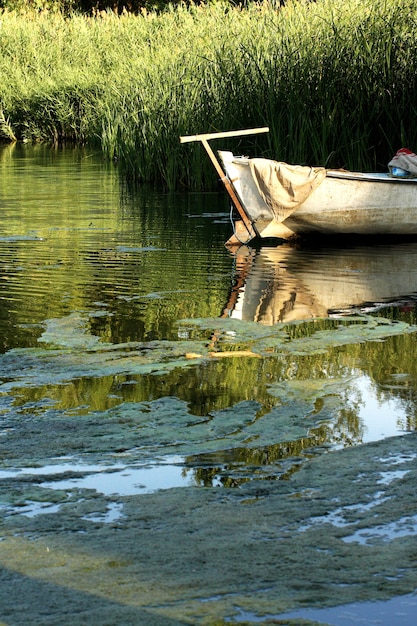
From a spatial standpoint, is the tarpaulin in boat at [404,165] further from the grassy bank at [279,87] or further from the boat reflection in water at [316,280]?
the grassy bank at [279,87]

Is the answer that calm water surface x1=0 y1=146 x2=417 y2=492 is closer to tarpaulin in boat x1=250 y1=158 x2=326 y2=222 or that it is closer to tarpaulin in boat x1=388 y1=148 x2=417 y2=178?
tarpaulin in boat x1=250 y1=158 x2=326 y2=222

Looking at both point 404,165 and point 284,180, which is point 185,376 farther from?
point 404,165

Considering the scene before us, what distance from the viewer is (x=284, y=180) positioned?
10258 mm

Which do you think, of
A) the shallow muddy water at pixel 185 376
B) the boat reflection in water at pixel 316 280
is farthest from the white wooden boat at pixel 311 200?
the shallow muddy water at pixel 185 376

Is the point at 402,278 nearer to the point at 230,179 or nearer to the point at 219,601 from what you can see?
the point at 230,179

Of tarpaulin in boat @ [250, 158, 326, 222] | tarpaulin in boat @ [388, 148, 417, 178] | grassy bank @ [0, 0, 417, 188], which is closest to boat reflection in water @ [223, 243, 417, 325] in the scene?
tarpaulin in boat @ [250, 158, 326, 222]

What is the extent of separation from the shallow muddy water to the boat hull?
331 mm

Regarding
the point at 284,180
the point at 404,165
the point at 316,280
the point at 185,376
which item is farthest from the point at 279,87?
the point at 185,376

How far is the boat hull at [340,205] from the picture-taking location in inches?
411

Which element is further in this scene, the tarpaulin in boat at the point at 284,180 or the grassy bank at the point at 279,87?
the grassy bank at the point at 279,87

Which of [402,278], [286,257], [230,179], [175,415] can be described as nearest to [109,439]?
[175,415]

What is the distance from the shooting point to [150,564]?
3.09m

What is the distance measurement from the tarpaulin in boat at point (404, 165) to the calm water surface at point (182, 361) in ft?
2.21

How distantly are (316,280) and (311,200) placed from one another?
7.10ft
